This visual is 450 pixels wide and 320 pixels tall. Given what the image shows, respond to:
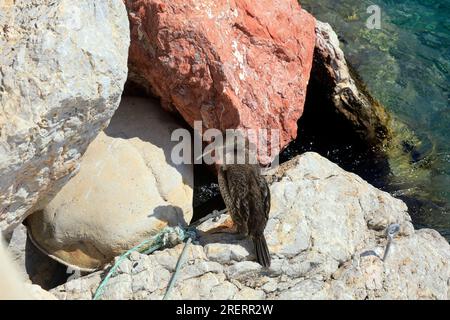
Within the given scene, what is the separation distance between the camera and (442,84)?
29.9 feet

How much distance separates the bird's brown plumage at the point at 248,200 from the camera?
4855mm

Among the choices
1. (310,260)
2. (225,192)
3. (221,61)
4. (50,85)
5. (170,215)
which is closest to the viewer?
(50,85)

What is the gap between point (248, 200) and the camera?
199 inches

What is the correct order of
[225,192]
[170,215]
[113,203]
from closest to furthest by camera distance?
[225,192] < [113,203] < [170,215]

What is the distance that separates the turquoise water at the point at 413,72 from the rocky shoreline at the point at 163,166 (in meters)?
1.83

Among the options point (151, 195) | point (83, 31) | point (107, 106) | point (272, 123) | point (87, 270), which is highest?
point (83, 31)

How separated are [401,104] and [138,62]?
4184 mm

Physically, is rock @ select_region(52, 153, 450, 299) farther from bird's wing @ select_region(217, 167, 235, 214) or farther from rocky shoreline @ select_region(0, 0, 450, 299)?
bird's wing @ select_region(217, 167, 235, 214)

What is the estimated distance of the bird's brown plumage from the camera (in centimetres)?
486

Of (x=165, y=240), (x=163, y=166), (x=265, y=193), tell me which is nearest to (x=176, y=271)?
(x=165, y=240)

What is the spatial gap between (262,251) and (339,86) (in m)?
3.34

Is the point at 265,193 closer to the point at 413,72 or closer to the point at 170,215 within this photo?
the point at 170,215
